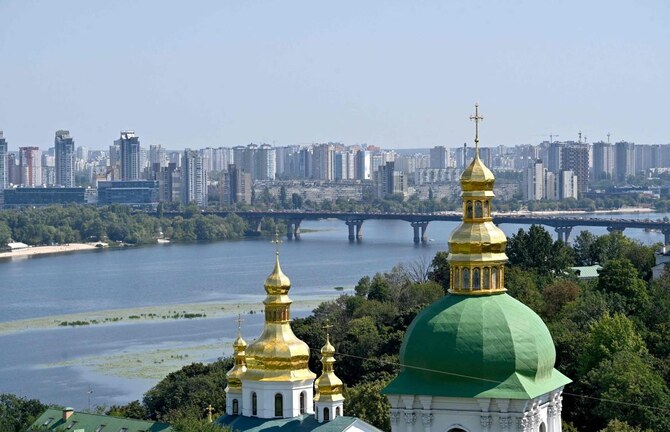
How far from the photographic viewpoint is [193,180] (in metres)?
81.6

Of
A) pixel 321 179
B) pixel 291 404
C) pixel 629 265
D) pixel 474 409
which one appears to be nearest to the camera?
pixel 474 409

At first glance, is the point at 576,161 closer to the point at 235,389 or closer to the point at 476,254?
the point at 235,389

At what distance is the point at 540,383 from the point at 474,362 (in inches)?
14.4

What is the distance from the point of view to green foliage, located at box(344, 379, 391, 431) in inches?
544

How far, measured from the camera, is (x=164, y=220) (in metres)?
→ 58.9

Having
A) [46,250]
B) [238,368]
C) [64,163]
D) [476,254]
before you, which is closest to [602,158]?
[64,163]

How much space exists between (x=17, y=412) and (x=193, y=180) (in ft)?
214

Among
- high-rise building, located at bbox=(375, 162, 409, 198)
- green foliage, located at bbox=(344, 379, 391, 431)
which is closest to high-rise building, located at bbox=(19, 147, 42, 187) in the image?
high-rise building, located at bbox=(375, 162, 409, 198)

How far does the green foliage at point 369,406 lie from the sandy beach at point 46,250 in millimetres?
36546

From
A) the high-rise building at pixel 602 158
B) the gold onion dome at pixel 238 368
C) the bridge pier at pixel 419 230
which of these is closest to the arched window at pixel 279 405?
the gold onion dome at pixel 238 368

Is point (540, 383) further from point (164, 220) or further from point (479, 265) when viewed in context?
point (164, 220)

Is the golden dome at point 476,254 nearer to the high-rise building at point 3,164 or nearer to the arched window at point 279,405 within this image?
the arched window at point 279,405

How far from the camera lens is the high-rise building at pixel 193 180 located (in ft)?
266

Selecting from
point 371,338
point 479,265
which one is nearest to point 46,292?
point 371,338
